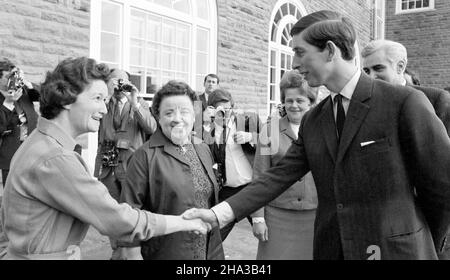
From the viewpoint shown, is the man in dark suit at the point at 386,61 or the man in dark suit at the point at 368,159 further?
the man in dark suit at the point at 386,61

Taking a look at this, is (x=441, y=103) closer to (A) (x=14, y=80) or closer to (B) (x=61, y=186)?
(B) (x=61, y=186)

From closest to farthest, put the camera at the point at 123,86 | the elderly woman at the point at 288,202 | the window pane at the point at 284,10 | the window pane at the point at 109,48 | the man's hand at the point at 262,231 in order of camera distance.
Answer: the elderly woman at the point at 288,202, the man's hand at the point at 262,231, the camera at the point at 123,86, the window pane at the point at 109,48, the window pane at the point at 284,10

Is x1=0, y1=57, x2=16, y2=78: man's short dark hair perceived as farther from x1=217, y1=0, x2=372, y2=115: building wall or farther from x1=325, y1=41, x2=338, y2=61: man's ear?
x1=217, y1=0, x2=372, y2=115: building wall

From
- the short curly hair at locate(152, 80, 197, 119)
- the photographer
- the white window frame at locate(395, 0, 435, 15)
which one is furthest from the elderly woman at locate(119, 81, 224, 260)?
the white window frame at locate(395, 0, 435, 15)

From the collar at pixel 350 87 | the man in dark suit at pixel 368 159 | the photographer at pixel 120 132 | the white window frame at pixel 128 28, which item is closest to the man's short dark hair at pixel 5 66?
the photographer at pixel 120 132

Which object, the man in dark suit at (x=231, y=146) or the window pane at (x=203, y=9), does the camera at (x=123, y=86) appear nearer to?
the man in dark suit at (x=231, y=146)

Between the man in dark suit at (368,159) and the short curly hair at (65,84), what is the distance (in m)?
1.03

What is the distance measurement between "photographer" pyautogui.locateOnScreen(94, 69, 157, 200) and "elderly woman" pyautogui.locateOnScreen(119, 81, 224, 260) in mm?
2048

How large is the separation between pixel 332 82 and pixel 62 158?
132cm

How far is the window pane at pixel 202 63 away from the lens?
8.30 metres

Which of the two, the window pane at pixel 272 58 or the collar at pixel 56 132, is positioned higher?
Answer: the window pane at pixel 272 58

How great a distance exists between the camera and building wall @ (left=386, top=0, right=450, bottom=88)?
17.9 metres

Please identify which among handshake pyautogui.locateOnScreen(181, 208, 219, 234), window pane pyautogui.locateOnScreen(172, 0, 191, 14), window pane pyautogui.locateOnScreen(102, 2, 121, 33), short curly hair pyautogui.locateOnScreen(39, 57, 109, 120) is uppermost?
window pane pyautogui.locateOnScreen(172, 0, 191, 14)

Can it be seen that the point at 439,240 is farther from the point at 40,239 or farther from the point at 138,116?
the point at 138,116
